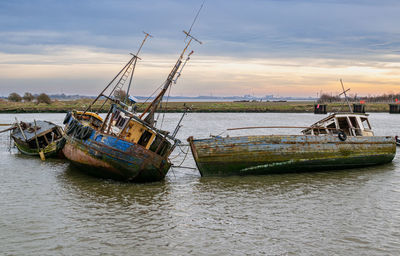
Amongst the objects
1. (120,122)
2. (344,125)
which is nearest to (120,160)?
(120,122)

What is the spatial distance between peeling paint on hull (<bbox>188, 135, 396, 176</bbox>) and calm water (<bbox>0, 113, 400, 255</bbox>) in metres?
0.55

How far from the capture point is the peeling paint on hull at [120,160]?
56.4 feet

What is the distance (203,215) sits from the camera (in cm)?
1377

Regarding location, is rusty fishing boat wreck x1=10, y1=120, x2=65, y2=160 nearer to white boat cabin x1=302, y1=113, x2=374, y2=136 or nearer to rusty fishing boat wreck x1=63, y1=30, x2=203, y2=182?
rusty fishing boat wreck x1=63, y1=30, x2=203, y2=182

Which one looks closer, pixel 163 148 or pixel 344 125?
pixel 163 148

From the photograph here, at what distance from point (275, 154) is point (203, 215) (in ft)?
21.6

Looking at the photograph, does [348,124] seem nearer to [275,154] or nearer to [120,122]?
[275,154]

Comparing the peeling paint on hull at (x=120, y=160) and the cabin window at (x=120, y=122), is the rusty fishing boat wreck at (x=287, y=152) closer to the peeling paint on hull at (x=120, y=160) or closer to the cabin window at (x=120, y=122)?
the peeling paint on hull at (x=120, y=160)

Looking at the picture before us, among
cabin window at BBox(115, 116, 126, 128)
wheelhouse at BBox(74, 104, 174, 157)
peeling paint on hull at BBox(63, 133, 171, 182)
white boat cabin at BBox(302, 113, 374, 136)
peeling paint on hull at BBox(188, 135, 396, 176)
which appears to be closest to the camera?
peeling paint on hull at BBox(63, 133, 171, 182)

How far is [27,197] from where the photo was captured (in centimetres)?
1625

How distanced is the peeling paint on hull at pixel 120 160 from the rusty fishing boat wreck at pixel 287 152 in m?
1.91

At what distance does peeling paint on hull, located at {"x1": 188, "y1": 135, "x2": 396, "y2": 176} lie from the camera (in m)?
18.3

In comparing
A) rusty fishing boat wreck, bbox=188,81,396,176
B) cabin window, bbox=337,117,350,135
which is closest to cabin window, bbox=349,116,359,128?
cabin window, bbox=337,117,350,135

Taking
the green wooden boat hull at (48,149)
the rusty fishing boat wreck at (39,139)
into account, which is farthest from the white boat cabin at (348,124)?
the rusty fishing boat wreck at (39,139)
